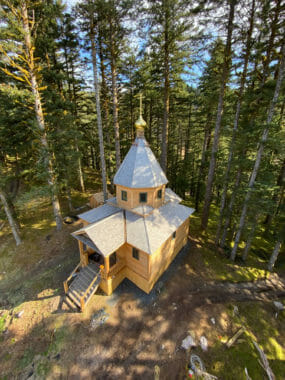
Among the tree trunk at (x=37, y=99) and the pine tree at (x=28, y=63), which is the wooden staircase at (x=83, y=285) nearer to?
the tree trunk at (x=37, y=99)

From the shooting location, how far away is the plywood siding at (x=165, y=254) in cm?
915

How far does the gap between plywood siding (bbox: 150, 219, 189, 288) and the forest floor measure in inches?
26.1

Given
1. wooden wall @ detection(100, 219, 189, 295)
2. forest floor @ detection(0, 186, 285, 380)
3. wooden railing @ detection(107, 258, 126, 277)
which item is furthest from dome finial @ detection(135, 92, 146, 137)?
forest floor @ detection(0, 186, 285, 380)

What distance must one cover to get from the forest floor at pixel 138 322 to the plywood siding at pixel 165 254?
2.17 feet

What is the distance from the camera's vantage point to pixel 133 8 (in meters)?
10.6

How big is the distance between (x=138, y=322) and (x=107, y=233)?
16.8 feet

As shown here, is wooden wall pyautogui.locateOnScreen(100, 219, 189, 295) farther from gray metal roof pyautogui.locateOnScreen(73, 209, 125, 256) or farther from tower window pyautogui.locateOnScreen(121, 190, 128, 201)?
tower window pyautogui.locateOnScreen(121, 190, 128, 201)

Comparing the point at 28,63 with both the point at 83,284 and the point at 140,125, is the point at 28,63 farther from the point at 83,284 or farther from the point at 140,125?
the point at 83,284

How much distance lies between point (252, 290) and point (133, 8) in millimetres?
21775

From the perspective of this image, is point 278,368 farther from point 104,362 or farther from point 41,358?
point 41,358

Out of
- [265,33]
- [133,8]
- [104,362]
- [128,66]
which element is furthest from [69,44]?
[104,362]

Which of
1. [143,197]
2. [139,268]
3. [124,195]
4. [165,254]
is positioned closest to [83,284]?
[139,268]

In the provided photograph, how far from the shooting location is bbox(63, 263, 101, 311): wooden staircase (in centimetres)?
861

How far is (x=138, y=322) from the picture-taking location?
806 centimetres
